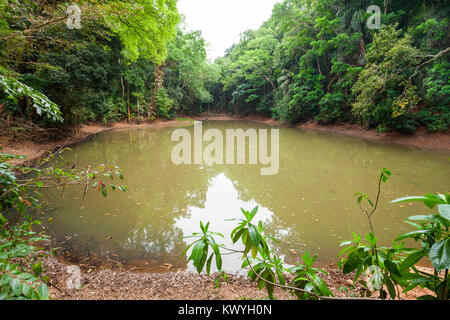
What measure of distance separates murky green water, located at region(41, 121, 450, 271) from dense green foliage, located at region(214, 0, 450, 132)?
3281mm

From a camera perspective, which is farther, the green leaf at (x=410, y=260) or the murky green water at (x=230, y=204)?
the murky green water at (x=230, y=204)

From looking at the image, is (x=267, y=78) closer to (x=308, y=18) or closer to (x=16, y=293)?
(x=308, y=18)

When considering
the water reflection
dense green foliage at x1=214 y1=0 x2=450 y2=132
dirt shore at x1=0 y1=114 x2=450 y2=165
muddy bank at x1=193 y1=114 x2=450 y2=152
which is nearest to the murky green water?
the water reflection

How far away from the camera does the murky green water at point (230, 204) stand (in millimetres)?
2863

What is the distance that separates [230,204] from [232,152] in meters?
5.08

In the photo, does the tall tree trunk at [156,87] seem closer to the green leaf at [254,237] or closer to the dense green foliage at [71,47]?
the dense green foliage at [71,47]

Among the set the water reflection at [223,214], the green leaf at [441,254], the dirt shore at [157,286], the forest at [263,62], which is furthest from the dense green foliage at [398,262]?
the forest at [263,62]

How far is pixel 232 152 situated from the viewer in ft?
30.0

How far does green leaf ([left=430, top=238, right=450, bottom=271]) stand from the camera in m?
0.64

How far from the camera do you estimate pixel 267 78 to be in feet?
73.9

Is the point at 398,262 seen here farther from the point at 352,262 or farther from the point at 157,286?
the point at 157,286

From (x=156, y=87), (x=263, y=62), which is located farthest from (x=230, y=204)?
(x=263, y=62)

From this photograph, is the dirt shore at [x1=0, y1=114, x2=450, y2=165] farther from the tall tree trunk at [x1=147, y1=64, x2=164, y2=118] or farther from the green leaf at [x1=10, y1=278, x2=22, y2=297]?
the tall tree trunk at [x1=147, y1=64, x2=164, y2=118]

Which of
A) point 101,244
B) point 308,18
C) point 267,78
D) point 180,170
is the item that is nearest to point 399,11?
point 308,18
